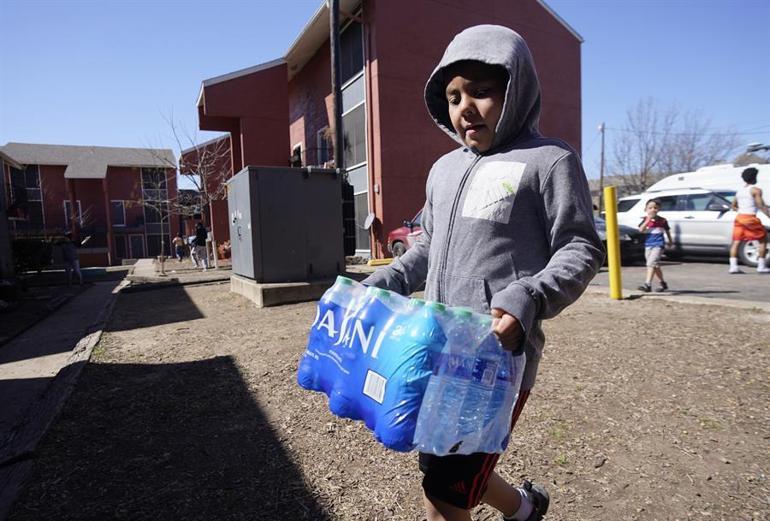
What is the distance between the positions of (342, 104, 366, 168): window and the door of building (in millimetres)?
30289

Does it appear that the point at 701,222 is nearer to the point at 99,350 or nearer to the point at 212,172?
the point at 99,350

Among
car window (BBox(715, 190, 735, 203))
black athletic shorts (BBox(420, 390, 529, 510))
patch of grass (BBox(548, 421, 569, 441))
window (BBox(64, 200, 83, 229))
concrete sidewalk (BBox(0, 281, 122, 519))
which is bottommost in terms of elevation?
concrete sidewalk (BBox(0, 281, 122, 519))

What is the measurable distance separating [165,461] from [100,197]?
4403 cm

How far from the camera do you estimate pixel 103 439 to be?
9.86ft

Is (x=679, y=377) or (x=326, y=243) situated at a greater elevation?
(x=326, y=243)

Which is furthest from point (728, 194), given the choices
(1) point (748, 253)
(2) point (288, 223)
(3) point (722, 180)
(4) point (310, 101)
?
(4) point (310, 101)

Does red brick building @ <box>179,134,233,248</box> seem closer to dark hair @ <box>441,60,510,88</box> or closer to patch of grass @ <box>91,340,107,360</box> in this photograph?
patch of grass @ <box>91,340,107,360</box>

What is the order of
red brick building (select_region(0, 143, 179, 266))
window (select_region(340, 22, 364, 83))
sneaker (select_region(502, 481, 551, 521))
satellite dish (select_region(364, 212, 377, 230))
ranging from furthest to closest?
red brick building (select_region(0, 143, 179, 266)), window (select_region(340, 22, 364, 83)), satellite dish (select_region(364, 212, 377, 230)), sneaker (select_region(502, 481, 551, 521))

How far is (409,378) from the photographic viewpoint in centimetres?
125

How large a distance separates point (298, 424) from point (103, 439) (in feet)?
4.15

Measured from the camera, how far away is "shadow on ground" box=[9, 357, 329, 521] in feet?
7.39

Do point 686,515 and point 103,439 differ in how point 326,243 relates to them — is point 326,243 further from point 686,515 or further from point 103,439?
point 686,515

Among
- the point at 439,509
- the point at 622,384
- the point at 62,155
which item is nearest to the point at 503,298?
the point at 439,509

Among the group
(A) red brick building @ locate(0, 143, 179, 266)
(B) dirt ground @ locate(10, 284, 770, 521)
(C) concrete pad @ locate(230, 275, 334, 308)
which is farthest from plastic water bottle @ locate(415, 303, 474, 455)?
(A) red brick building @ locate(0, 143, 179, 266)
